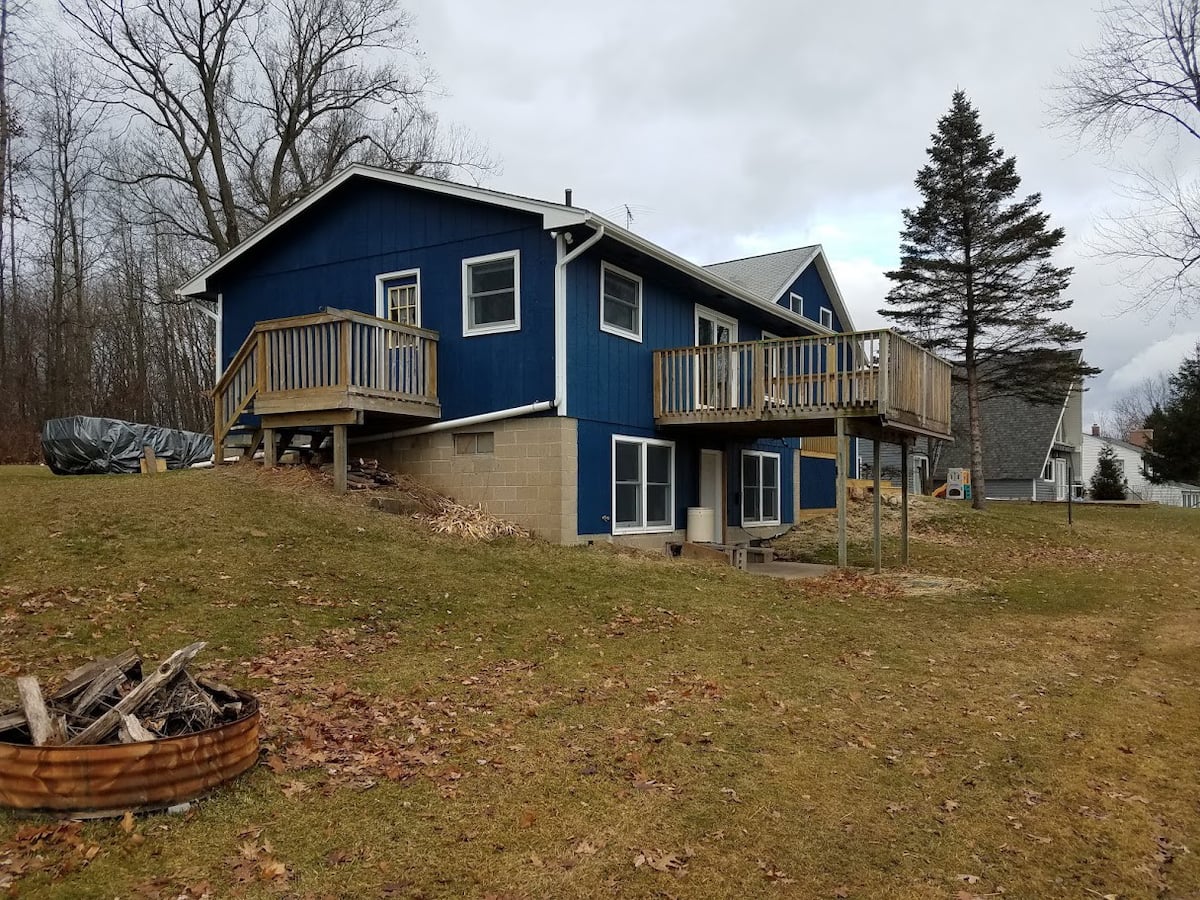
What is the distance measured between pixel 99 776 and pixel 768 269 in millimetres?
21811

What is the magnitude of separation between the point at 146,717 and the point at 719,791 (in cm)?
302

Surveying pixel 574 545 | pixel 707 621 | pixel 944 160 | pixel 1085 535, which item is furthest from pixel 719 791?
pixel 944 160

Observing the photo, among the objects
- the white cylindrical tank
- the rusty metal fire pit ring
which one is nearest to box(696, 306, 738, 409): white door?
the white cylindrical tank

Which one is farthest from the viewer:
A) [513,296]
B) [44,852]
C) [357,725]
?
[513,296]

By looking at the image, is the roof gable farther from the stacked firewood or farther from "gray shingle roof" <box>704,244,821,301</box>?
the stacked firewood

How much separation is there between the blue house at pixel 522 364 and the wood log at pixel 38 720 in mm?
8507

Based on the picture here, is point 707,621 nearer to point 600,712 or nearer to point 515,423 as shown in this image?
point 600,712

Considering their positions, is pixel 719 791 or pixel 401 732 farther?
pixel 401 732

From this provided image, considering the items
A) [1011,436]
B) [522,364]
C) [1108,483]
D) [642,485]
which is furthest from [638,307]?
[1108,483]

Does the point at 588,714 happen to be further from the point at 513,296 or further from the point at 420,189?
the point at 420,189

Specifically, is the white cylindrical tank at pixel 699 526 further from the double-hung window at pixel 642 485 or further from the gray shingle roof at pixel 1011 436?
the gray shingle roof at pixel 1011 436

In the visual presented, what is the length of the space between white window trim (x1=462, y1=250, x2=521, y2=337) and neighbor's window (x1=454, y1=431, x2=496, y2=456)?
1.58m

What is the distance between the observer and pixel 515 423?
13.2m

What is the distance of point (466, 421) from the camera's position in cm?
1345
